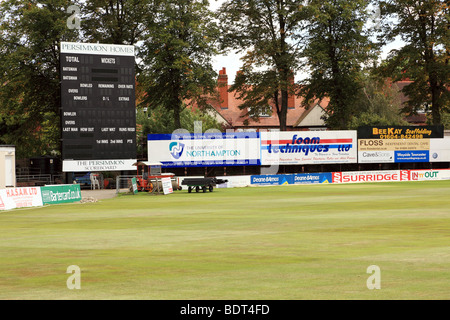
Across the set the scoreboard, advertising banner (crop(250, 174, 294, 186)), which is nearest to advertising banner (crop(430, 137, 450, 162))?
advertising banner (crop(250, 174, 294, 186))

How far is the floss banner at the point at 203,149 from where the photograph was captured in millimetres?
60781

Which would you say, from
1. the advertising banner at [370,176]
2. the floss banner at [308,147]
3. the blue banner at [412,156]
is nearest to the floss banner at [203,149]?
the floss banner at [308,147]

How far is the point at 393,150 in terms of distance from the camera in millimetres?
68500

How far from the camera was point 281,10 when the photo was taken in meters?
68.8

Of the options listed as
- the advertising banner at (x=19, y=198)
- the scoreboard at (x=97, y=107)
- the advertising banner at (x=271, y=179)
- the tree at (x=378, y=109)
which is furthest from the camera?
the tree at (x=378, y=109)

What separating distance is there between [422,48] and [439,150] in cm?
1107

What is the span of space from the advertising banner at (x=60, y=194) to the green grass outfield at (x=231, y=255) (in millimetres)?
10439

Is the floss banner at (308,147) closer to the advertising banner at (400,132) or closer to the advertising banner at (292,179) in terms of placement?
the advertising banner at (400,132)

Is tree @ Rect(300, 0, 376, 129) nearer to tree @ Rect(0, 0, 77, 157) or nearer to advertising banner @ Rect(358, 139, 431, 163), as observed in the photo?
advertising banner @ Rect(358, 139, 431, 163)

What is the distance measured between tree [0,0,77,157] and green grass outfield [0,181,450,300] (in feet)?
118

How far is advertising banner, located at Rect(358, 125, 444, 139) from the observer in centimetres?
6794

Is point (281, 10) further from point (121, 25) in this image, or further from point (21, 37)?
point (21, 37)
